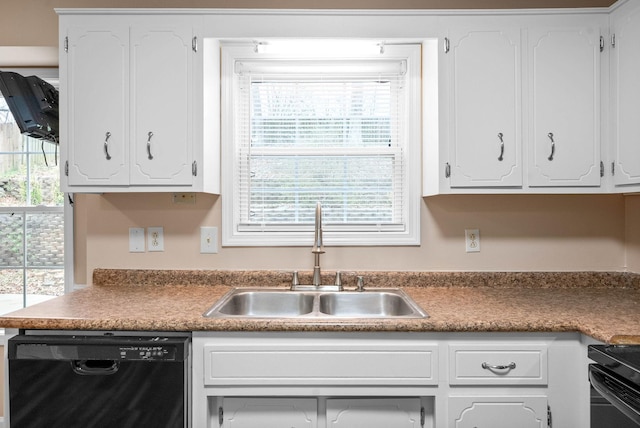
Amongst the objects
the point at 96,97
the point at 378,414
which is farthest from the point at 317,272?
the point at 96,97

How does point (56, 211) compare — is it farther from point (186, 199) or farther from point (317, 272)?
point (317, 272)

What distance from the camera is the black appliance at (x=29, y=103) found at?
6.43 feet

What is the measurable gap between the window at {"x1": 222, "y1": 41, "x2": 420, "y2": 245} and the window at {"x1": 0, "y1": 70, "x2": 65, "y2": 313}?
1.05 meters

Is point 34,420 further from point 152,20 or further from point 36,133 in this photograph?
point 152,20

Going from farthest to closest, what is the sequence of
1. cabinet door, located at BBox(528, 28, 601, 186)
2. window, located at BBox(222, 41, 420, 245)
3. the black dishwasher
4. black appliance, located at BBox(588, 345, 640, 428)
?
window, located at BBox(222, 41, 420, 245) < cabinet door, located at BBox(528, 28, 601, 186) < the black dishwasher < black appliance, located at BBox(588, 345, 640, 428)

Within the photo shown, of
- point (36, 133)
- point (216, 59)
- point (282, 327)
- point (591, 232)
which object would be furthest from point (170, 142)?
point (591, 232)

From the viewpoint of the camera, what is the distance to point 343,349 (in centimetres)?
144

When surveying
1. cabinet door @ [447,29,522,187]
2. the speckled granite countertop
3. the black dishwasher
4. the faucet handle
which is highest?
cabinet door @ [447,29,522,187]

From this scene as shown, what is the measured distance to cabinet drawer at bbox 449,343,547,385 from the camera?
1428 mm

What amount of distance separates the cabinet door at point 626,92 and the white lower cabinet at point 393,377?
0.82m

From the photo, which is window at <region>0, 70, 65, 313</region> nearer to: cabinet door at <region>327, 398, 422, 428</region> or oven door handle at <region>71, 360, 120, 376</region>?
oven door handle at <region>71, 360, 120, 376</region>

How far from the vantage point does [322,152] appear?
218 centimetres

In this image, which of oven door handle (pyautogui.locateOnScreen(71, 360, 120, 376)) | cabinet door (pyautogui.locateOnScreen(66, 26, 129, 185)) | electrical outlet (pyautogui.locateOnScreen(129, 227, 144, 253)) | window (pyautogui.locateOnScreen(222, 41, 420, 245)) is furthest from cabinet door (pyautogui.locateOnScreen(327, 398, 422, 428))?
cabinet door (pyautogui.locateOnScreen(66, 26, 129, 185))

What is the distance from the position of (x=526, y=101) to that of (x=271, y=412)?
5.41 ft
